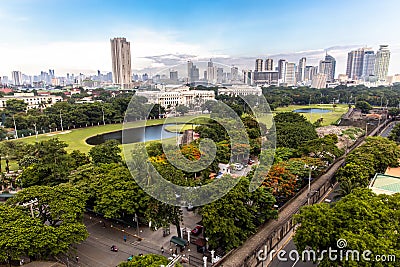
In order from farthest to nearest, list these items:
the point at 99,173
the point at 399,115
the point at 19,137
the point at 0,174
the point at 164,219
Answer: the point at 399,115 < the point at 19,137 < the point at 0,174 < the point at 99,173 < the point at 164,219

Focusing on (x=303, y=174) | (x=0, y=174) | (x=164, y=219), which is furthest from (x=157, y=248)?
(x=0, y=174)

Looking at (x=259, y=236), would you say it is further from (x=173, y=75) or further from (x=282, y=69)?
(x=282, y=69)

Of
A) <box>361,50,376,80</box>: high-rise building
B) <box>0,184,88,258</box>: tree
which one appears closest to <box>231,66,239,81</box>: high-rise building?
<box>0,184,88,258</box>: tree

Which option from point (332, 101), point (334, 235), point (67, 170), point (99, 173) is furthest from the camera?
point (332, 101)

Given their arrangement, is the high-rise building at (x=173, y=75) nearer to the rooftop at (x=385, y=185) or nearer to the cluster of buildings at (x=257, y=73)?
the cluster of buildings at (x=257, y=73)

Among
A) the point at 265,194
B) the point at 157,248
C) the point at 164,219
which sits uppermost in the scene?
the point at 265,194

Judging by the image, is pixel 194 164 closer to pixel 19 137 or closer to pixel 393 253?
pixel 393 253

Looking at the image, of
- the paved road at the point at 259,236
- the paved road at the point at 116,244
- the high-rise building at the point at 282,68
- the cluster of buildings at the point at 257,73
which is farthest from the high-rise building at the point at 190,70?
the high-rise building at the point at 282,68
